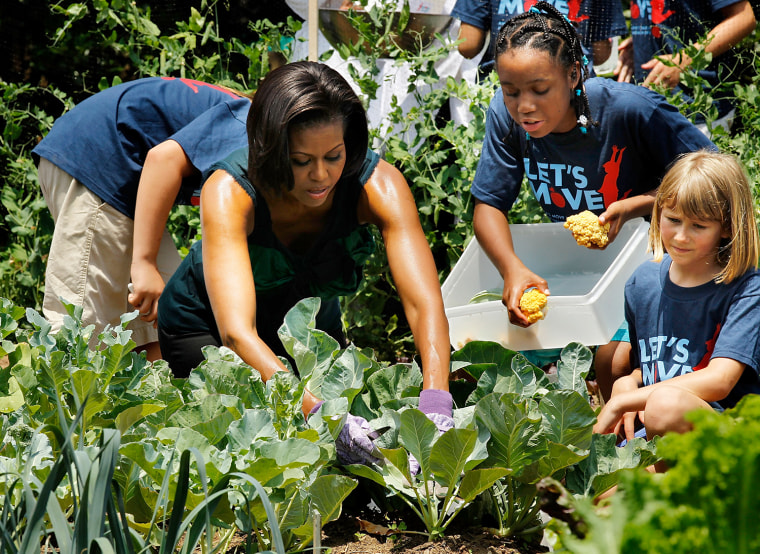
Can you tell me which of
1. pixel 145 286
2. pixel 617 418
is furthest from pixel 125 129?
pixel 617 418

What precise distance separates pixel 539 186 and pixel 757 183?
791 millimetres

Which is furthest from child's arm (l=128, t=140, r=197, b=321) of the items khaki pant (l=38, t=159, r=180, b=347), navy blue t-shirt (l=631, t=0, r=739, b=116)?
navy blue t-shirt (l=631, t=0, r=739, b=116)

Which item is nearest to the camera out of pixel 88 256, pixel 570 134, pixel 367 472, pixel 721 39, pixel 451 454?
pixel 451 454

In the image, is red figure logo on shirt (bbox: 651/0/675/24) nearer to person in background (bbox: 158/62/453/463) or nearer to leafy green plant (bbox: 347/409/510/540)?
person in background (bbox: 158/62/453/463)

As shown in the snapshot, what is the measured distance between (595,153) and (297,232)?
2.81 feet

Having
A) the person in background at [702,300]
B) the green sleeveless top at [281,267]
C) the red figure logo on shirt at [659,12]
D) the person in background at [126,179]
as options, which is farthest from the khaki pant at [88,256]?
the red figure logo on shirt at [659,12]

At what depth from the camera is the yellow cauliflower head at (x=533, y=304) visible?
2193 mm

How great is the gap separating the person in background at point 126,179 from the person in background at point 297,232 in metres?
0.22

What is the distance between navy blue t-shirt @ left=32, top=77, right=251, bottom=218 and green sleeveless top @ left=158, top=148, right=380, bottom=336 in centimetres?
36

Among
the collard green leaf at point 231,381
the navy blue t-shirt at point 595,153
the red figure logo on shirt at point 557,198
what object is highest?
the navy blue t-shirt at point 595,153

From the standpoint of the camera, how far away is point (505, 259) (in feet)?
7.73

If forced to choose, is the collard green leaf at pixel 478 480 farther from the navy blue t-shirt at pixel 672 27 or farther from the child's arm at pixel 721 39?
the navy blue t-shirt at pixel 672 27

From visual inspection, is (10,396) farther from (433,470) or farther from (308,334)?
(433,470)

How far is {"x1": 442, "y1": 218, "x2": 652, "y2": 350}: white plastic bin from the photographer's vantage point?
2.27m
